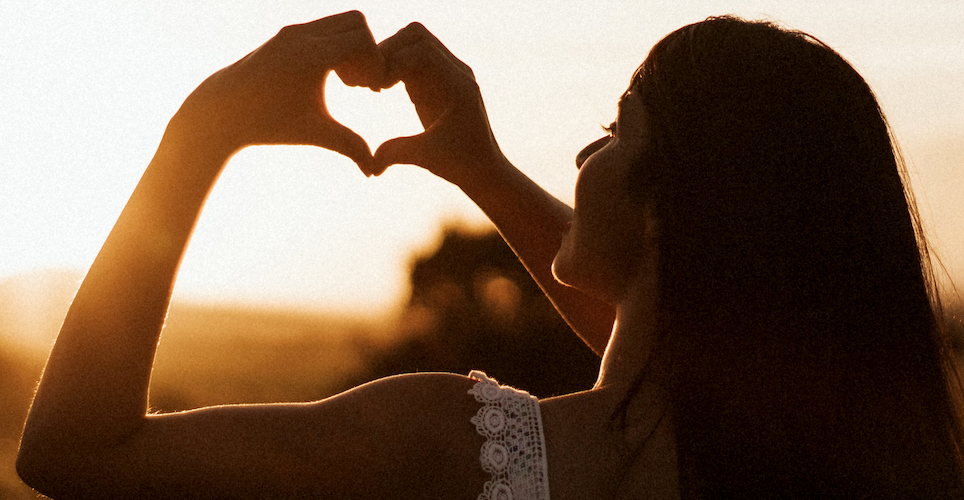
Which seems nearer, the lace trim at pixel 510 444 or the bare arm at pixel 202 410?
the bare arm at pixel 202 410

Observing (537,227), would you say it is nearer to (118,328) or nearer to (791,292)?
(791,292)

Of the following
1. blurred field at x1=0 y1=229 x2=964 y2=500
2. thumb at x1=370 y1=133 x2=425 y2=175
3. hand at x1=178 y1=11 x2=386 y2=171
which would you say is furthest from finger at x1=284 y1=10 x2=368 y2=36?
blurred field at x1=0 y1=229 x2=964 y2=500

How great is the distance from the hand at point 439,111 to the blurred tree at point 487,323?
14.5 m

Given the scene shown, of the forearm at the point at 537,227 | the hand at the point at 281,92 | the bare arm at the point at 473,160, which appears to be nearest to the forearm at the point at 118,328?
the hand at the point at 281,92

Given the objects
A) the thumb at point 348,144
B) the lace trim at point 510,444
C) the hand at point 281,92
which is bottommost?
the lace trim at point 510,444

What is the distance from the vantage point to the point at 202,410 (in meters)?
1.64

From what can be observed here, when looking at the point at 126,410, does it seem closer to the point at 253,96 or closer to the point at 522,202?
the point at 253,96

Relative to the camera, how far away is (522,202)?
3.01 metres

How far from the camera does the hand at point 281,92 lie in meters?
1.70

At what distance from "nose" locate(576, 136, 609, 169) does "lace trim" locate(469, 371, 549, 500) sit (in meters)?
0.88

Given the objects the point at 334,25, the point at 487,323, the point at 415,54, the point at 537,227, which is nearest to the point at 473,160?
the point at 537,227

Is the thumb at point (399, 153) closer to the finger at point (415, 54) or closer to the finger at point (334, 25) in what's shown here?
the finger at point (415, 54)

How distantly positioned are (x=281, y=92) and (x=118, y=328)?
0.62 metres

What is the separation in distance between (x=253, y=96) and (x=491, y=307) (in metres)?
18.4
